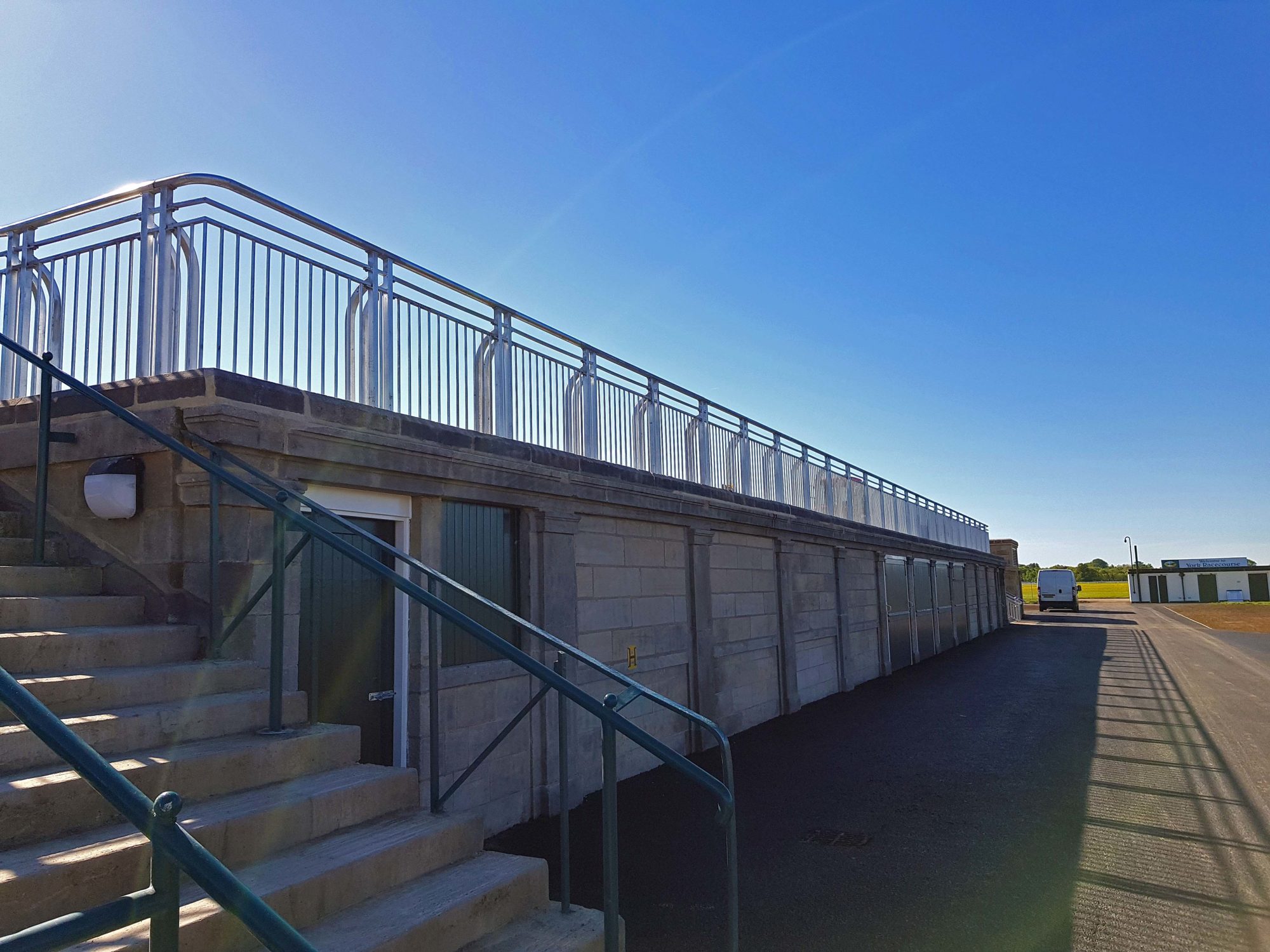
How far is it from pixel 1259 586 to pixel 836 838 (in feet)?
258

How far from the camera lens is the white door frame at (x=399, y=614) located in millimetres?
6215

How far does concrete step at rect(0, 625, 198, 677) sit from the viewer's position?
3645mm

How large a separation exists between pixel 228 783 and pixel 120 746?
449mm

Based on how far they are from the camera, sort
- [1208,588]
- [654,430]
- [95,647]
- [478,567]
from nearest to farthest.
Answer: [95,647]
[478,567]
[654,430]
[1208,588]

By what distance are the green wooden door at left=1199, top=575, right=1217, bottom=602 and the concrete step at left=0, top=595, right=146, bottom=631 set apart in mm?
80828

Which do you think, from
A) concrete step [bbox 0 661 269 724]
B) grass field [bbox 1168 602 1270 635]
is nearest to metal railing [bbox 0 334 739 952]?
concrete step [bbox 0 661 269 724]

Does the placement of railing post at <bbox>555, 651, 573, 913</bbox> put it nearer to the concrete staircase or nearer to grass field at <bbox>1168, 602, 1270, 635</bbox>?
the concrete staircase

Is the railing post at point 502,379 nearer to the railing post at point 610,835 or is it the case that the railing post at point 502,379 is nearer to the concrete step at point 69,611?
the concrete step at point 69,611

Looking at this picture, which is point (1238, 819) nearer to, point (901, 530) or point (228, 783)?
point (228, 783)

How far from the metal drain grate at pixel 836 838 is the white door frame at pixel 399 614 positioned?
333cm

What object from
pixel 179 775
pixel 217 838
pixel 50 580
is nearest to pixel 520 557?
pixel 50 580

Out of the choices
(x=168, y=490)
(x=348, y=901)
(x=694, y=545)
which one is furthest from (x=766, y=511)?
(x=348, y=901)

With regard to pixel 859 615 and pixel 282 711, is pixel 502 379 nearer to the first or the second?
pixel 282 711

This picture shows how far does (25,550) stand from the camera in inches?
184
